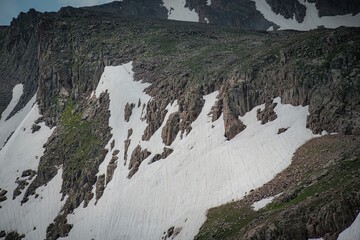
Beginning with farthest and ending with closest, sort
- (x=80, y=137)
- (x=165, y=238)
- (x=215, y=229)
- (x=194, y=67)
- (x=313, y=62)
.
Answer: (x=80, y=137) < (x=194, y=67) < (x=313, y=62) < (x=165, y=238) < (x=215, y=229)

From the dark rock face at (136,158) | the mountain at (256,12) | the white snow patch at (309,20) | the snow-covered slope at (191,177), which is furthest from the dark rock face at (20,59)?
the white snow patch at (309,20)

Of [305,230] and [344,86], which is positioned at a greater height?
[344,86]

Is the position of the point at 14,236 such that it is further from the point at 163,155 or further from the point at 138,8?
the point at 138,8

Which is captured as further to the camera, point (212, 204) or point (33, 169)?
A: point (33, 169)

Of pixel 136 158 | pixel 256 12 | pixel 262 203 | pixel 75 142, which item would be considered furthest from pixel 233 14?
pixel 262 203

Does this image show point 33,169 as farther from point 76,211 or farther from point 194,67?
point 194,67

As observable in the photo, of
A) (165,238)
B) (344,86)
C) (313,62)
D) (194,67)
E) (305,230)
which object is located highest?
(194,67)

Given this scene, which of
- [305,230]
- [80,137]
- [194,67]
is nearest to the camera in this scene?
[305,230]

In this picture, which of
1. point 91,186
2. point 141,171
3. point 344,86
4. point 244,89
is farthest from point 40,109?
point 344,86
